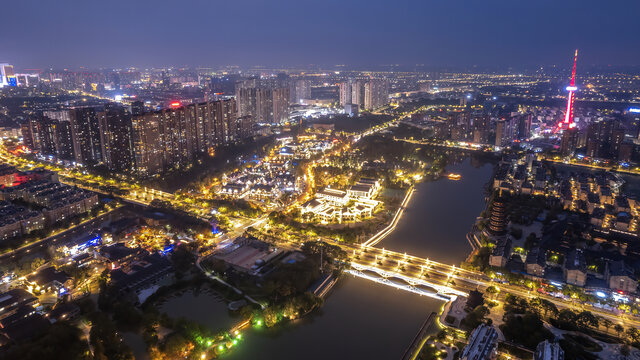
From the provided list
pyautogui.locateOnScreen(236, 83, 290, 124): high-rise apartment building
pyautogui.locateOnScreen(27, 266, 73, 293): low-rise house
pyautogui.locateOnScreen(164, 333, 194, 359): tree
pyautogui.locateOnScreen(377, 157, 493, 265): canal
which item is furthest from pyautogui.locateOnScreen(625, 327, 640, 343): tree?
pyautogui.locateOnScreen(236, 83, 290, 124): high-rise apartment building

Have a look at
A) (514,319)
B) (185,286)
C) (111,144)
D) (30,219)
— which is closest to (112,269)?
(185,286)

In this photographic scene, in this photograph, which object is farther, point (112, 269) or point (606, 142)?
point (606, 142)

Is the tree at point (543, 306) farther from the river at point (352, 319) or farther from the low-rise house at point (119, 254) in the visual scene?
the low-rise house at point (119, 254)

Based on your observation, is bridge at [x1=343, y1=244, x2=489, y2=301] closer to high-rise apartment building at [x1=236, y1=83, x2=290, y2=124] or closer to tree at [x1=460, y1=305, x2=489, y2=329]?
tree at [x1=460, y1=305, x2=489, y2=329]

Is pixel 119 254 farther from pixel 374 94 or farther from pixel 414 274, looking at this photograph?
pixel 374 94

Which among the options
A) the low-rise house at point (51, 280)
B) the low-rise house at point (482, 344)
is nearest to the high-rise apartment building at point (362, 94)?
the low-rise house at point (51, 280)

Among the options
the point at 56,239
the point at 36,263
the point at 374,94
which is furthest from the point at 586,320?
the point at 374,94

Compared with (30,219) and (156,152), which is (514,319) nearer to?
(30,219)
